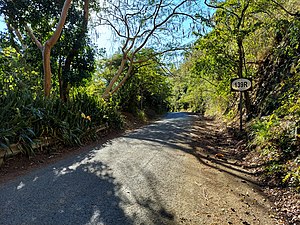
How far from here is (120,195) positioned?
2662mm

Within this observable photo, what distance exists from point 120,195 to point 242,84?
15.6 feet

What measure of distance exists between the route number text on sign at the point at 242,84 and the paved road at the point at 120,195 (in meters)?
2.81

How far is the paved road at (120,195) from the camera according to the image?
7.17 ft

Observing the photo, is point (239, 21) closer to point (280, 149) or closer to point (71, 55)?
point (280, 149)

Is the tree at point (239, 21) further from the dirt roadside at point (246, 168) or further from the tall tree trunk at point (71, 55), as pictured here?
the tall tree trunk at point (71, 55)

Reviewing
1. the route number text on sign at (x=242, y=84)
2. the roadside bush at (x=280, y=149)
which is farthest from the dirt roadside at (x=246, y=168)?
the route number text on sign at (x=242, y=84)

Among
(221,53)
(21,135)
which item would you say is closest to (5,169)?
(21,135)

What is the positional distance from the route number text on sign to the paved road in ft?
9.23

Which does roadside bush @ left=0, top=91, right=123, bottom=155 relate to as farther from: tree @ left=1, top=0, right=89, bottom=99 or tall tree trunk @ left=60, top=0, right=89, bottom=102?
tall tree trunk @ left=60, top=0, right=89, bottom=102

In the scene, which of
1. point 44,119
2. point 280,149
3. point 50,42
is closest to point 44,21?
point 50,42

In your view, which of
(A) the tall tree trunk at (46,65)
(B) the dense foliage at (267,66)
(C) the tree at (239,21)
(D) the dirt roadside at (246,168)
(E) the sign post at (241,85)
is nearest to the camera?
(D) the dirt roadside at (246,168)

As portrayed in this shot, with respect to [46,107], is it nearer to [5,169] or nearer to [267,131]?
[5,169]

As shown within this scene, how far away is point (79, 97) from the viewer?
22.9 ft

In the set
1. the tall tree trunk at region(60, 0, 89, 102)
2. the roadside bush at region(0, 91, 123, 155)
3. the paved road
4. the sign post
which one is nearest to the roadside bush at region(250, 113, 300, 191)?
the paved road
